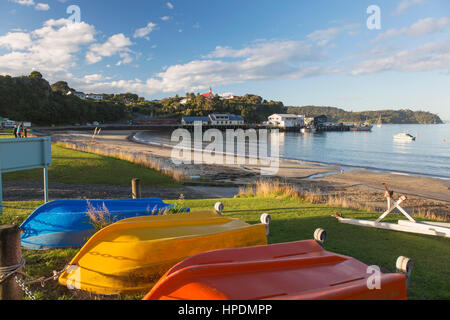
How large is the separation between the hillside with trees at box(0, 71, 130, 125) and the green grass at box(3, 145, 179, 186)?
73.6 metres

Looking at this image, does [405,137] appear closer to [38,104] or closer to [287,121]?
[287,121]

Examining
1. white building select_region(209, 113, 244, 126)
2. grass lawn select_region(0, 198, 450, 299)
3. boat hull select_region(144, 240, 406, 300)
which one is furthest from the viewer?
white building select_region(209, 113, 244, 126)

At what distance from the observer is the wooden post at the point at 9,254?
2682 mm

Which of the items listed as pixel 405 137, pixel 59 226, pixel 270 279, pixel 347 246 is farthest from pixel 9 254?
pixel 405 137

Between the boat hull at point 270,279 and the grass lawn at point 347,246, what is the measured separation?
1.21 m

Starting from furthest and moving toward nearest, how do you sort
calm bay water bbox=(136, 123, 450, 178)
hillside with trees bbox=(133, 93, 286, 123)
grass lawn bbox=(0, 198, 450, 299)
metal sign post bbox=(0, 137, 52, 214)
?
hillside with trees bbox=(133, 93, 286, 123), calm bay water bbox=(136, 123, 450, 178), metal sign post bbox=(0, 137, 52, 214), grass lawn bbox=(0, 198, 450, 299)

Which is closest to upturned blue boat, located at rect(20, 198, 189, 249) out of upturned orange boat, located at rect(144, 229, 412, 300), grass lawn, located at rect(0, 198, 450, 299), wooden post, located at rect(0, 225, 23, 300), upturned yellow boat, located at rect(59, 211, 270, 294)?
grass lawn, located at rect(0, 198, 450, 299)

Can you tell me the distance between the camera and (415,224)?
624 cm

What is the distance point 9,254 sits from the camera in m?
2.73

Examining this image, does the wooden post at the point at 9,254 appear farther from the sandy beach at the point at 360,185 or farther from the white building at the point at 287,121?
the white building at the point at 287,121

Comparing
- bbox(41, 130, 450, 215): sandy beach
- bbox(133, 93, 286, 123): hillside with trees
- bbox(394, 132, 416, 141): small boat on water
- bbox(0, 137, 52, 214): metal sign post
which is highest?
bbox(133, 93, 286, 123): hillside with trees

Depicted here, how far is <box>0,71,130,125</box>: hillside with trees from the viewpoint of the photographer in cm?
7644

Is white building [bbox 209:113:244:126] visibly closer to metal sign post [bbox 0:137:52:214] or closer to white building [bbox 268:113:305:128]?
white building [bbox 268:113:305:128]
